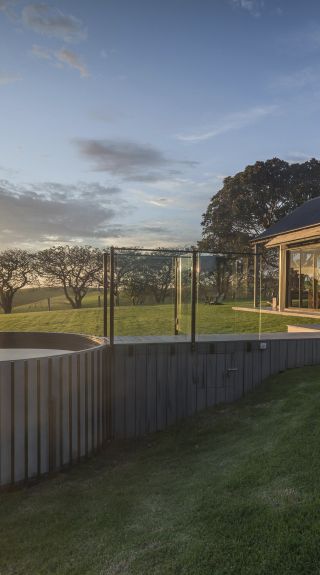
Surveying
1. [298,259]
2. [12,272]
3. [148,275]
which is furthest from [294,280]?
[12,272]

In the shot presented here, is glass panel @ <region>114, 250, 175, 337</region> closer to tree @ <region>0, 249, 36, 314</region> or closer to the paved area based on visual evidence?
the paved area

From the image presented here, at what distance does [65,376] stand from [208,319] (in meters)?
3.08

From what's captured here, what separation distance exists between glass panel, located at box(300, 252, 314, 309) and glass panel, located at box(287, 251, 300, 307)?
236mm

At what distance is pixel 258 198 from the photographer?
28.5 meters

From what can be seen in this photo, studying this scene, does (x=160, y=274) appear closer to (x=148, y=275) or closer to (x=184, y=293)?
(x=148, y=275)

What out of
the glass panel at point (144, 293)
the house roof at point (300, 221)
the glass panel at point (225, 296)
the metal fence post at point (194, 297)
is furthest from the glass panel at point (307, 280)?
the metal fence post at point (194, 297)

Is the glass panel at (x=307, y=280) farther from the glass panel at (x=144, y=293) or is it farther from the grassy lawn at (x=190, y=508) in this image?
the grassy lawn at (x=190, y=508)

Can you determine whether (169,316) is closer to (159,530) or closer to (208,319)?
(208,319)

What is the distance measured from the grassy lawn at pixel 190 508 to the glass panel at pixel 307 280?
1093 centimetres

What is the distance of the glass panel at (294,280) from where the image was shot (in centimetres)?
1656

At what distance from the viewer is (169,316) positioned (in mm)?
7809

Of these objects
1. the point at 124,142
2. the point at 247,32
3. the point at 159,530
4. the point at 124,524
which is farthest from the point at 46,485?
the point at 124,142

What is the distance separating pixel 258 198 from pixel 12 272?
19.0 m

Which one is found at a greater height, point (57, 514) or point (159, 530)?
point (159, 530)
